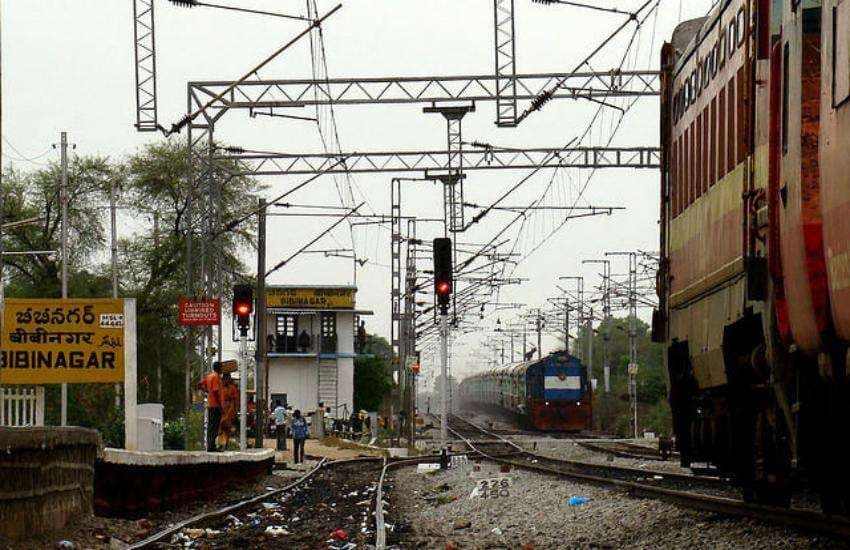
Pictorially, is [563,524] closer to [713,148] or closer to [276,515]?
[276,515]

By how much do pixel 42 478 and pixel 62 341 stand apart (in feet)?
16.8

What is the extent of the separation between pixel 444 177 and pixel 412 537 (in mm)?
23918

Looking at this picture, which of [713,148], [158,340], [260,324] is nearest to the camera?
[713,148]

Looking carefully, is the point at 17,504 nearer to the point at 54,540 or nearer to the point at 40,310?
the point at 54,540

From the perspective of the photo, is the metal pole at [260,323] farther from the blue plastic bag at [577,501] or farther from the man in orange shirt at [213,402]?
the blue plastic bag at [577,501]

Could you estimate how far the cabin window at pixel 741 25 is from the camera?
469 inches

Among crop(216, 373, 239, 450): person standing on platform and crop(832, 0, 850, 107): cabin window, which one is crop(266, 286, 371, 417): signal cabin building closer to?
crop(216, 373, 239, 450): person standing on platform

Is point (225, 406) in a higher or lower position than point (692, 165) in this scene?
lower

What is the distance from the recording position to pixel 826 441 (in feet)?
31.7

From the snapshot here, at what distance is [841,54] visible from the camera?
7488 millimetres

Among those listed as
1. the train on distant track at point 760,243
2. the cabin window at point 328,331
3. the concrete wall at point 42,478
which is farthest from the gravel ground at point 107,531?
the cabin window at point 328,331

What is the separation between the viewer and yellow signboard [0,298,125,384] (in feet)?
57.1

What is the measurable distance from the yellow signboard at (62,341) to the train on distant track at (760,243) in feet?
20.7

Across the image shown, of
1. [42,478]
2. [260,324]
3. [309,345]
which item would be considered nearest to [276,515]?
[42,478]
